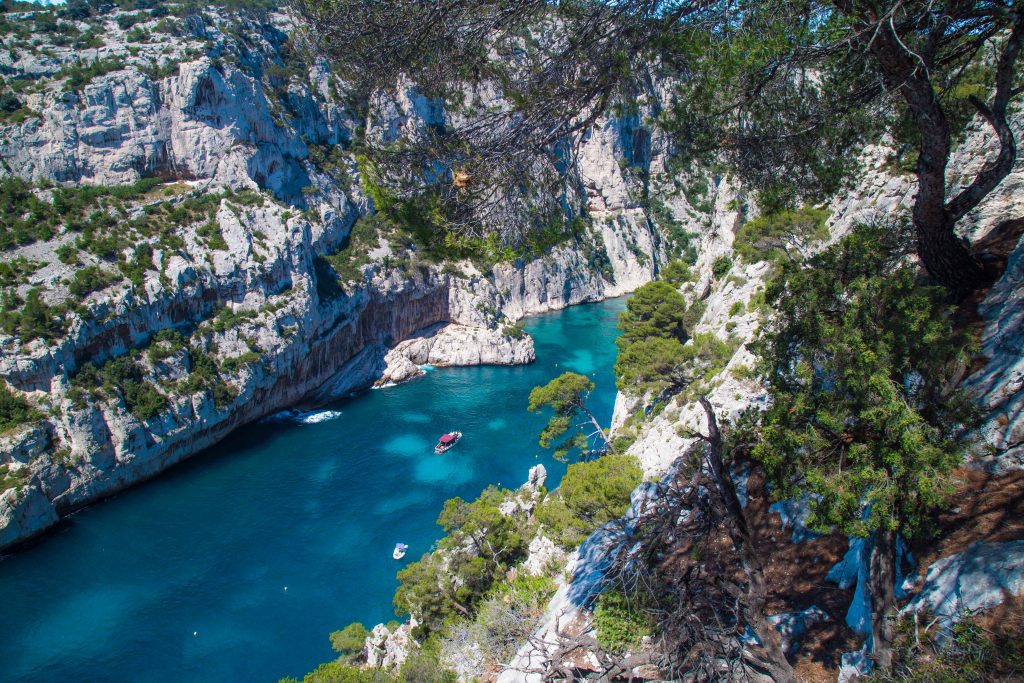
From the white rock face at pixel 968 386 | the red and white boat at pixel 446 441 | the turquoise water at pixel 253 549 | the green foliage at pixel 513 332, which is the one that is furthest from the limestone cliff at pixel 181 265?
the red and white boat at pixel 446 441

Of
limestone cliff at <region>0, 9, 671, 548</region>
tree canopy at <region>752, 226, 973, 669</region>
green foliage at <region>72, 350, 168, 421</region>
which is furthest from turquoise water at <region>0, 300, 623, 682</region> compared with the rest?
tree canopy at <region>752, 226, 973, 669</region>

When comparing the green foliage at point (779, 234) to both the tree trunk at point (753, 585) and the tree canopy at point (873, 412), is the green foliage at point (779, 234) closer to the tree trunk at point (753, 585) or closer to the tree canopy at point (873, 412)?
the tree canopy at point (873, 412)

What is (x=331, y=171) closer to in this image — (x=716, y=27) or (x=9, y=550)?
(x=9, y=550)

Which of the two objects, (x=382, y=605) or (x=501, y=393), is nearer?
(x=382, y=605)

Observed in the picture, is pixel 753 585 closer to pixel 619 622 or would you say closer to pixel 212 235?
pixel 619 622

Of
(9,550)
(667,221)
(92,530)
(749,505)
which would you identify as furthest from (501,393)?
(667,221)

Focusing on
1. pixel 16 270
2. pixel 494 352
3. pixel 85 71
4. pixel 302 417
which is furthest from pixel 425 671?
pixel 85 71
